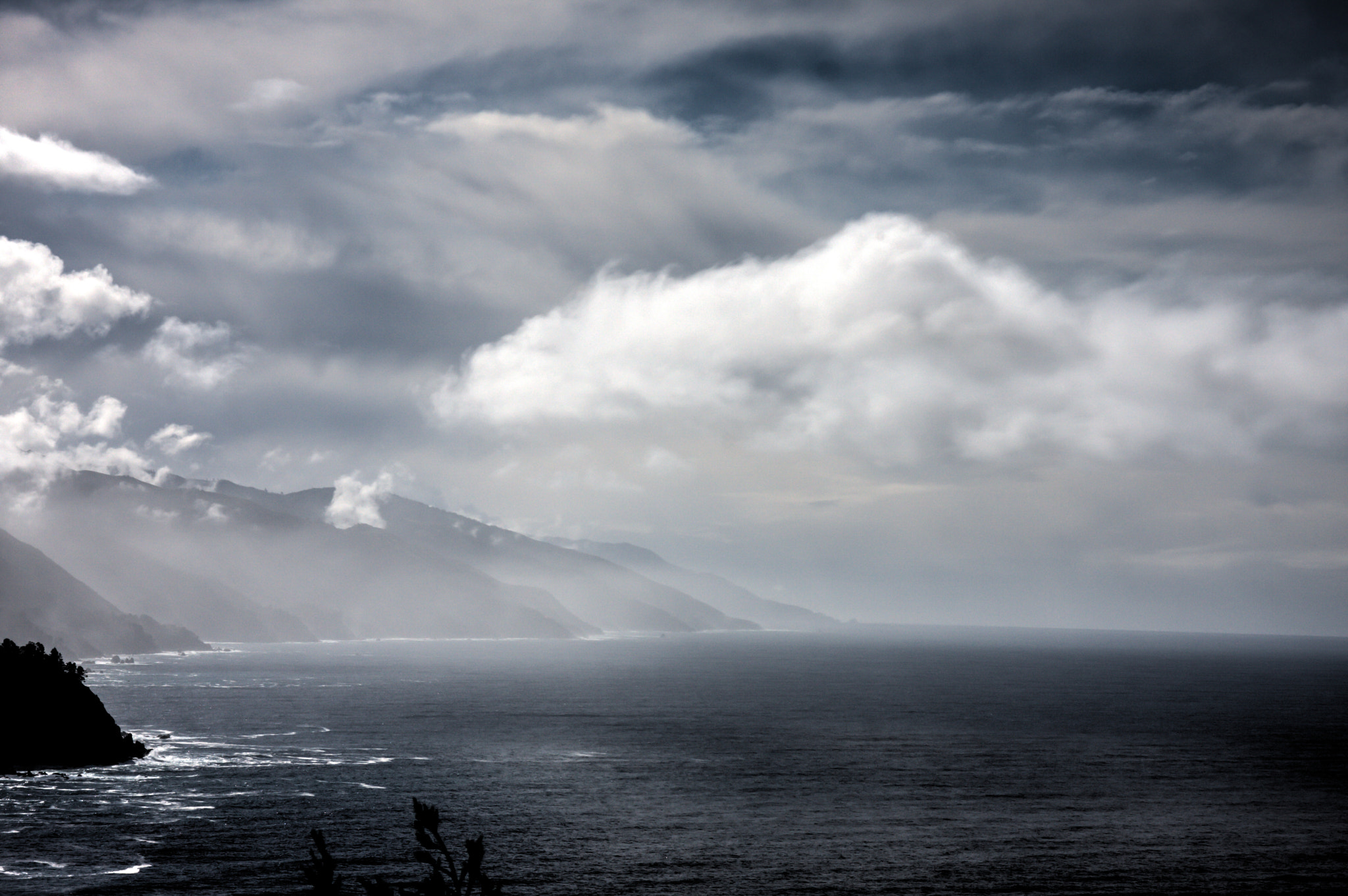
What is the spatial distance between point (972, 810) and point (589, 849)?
1961 inches

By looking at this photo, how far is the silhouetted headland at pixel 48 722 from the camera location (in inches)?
Answer: 5251

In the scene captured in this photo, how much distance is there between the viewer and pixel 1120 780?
138 m

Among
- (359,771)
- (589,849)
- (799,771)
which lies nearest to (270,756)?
(359,771)

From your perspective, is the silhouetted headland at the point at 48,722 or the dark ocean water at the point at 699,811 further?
the silhouetted headland at the point at 48,722

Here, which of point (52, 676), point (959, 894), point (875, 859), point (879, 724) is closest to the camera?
point (959, 894)

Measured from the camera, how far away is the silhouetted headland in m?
133

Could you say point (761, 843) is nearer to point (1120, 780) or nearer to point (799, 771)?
point (799, 771)

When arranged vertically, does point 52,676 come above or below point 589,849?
above

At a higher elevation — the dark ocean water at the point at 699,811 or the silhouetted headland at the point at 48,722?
the silhouetted headland at the point at 48,722

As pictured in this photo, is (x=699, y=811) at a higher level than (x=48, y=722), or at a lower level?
lower

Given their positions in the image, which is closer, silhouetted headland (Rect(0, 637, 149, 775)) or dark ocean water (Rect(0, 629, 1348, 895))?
dark ocean water (Rect(0, 629, 1348, 895))

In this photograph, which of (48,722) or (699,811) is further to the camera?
(48,722)

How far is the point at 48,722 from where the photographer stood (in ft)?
448

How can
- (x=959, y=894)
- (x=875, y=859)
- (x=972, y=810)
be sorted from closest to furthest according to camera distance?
(x=959, y=894)
(x=875, y=859)
(x=972, y=810)
